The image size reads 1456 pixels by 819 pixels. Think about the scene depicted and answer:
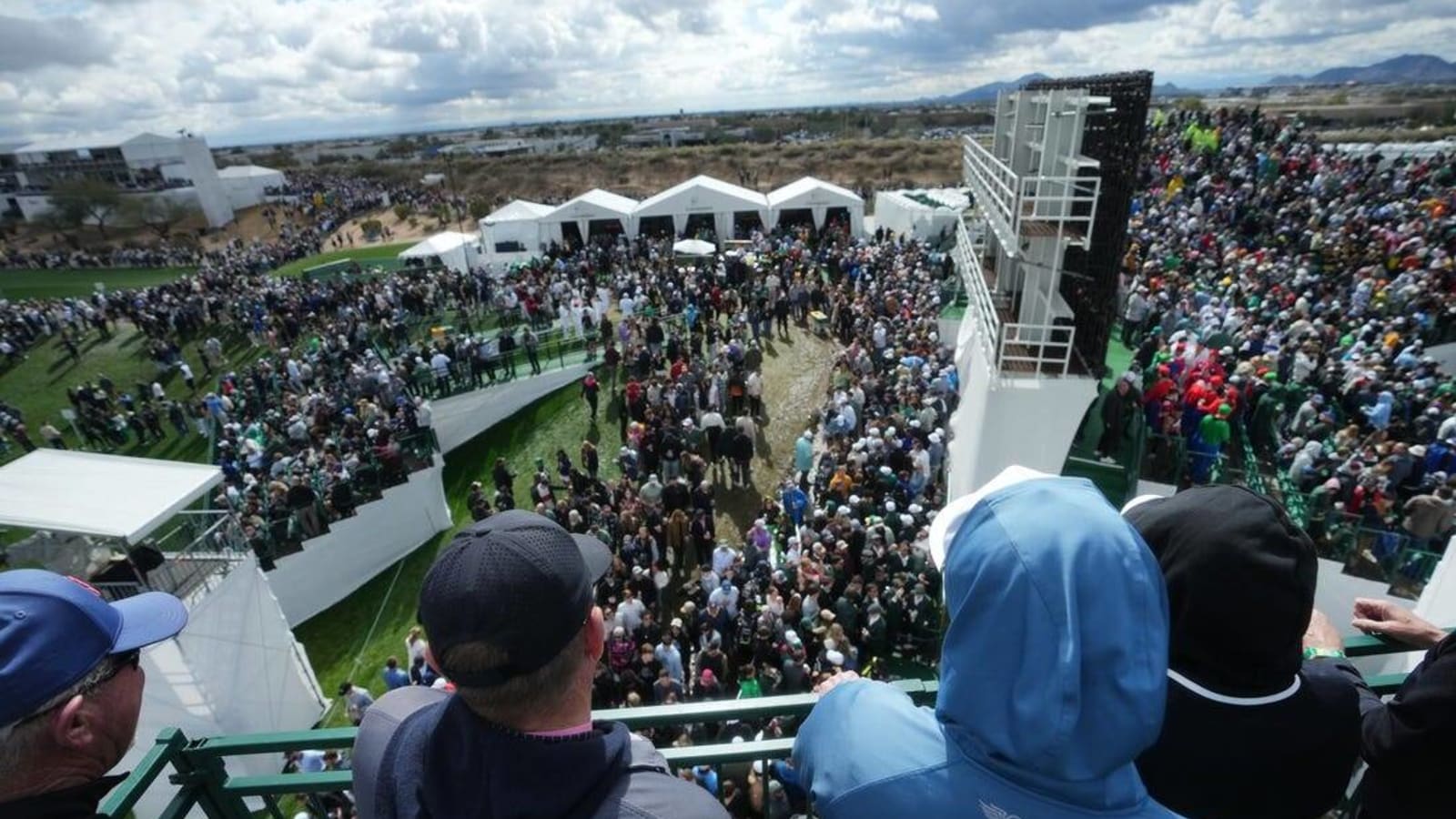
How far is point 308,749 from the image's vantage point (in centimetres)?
175

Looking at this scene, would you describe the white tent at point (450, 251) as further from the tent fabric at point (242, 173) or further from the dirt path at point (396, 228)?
the tent fabric at point (242, 173)

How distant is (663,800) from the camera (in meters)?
1.33

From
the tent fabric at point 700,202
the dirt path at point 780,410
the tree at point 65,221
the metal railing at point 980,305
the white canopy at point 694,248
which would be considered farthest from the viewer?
the tree at point 65,221

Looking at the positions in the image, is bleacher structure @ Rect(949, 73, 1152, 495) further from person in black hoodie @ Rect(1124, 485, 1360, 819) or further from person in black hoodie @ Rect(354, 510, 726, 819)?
person in black hoodie @ Rect(354, 510, 726, 819)

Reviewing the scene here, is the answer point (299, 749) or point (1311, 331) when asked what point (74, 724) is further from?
point (1311, 331)

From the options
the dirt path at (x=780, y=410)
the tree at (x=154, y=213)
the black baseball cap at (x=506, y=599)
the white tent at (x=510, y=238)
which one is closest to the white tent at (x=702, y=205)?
the white tent at (x=510, y=238)

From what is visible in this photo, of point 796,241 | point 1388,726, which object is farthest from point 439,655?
point 796,241

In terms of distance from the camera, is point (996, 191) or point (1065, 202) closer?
point (1065, 202)

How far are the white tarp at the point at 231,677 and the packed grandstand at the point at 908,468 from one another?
965 mm

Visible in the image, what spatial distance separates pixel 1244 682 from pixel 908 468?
33.8 feet

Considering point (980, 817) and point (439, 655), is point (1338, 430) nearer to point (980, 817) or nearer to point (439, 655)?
point (980, 817)

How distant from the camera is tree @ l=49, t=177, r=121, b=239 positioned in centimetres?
5609

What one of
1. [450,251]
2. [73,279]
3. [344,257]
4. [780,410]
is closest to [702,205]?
[450,251]

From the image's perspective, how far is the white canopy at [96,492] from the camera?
30.5 feet
